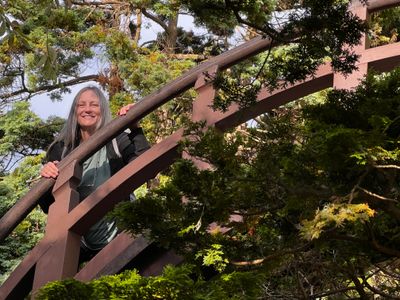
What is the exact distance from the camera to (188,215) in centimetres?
212

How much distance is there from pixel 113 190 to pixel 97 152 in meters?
0.41

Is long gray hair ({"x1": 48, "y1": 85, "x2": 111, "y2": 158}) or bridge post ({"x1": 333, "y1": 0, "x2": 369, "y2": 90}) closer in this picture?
bridge post ({"x1": 333, "y1": 0, "x2": 369, "y2": 90})

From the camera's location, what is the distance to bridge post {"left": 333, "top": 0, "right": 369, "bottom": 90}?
10.5 ft

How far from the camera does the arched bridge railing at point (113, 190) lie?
131 inches

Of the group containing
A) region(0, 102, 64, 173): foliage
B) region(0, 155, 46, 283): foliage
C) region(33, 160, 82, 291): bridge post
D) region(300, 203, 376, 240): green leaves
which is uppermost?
region(0, 102, 64, 173): foliage

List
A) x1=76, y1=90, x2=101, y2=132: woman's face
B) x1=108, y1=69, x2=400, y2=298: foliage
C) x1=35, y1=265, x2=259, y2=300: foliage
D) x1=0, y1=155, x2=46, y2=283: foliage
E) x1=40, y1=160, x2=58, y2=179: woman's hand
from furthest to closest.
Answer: x1=0, y1=155, x2=46, y2=283: foliage → x1=76, y1=90, x2=101, y2=132: woman's face → x1=40, y1=160, x2=58, y2=179: woman's hand → x1=108, y1=69, x2=400, y2=298: foliage → x1=35, y1=265, x2=259, y2=300: foliage

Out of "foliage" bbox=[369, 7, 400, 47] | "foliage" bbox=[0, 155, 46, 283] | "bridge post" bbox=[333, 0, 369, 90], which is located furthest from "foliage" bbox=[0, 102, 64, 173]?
"bridge post" bbox=[333, 0, 369, 90]

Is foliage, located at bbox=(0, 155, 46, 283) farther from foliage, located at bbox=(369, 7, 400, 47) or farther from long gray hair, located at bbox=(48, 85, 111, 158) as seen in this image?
foliage, located at bbox=(369, 7, 400, 47)

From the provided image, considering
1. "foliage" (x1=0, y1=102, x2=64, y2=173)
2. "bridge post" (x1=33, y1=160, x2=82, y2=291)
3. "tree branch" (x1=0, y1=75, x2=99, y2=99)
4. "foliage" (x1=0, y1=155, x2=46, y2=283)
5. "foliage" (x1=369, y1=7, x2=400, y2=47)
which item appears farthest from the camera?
"tree branch" (x1=0, y1=75, x2=99, y2=99)

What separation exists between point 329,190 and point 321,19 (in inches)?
19.8

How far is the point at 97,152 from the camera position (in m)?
3.74

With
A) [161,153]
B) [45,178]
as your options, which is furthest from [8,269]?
[161,153]

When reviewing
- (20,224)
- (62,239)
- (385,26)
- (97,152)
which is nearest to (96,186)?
(97,152)

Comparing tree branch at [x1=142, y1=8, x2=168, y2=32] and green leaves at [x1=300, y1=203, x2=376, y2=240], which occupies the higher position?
tree branch at [x1=142, y1=8, x2=168, y2=32]
